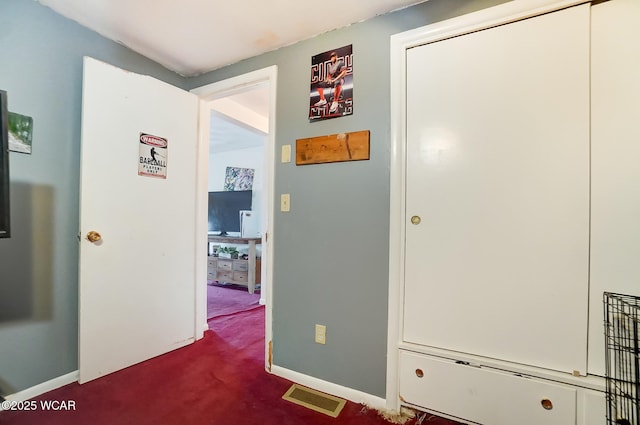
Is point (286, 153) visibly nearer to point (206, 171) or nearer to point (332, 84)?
point (332, 84)

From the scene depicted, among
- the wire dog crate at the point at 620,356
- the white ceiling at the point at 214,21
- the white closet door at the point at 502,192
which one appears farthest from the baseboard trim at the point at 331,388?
the white ceiling at the point at 214,21

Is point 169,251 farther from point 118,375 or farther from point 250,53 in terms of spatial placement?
point 250,53

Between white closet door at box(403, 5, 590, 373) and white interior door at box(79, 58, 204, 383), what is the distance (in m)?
1.75

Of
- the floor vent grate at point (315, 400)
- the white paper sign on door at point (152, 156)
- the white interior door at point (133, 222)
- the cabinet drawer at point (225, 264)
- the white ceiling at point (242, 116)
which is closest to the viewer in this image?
the floor vent grate at point (315, 400)

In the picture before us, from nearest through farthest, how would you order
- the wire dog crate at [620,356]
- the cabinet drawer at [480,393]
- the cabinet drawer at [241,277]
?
1. the wire dog crate at [620,356]
2. the cabinet drawer at [480,393]
3. the cabinet drawer at [241,277]

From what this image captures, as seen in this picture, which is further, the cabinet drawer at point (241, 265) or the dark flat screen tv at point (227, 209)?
the dark flat screen tv at point (227, 209)

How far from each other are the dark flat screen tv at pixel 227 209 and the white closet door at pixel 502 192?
12.0ft

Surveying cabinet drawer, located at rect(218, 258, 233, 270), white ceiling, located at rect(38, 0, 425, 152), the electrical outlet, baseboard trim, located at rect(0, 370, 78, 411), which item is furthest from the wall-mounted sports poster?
cabinet drawer, located at rect(218, 258, 233, 270)

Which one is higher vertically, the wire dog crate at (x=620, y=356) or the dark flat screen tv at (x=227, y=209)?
the dark flat screen tv at (x=227, y=209)

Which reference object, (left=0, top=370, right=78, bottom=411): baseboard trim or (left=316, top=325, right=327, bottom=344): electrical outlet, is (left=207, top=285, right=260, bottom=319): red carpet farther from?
(left=316, top=325, right=327, bottom=344): electrical outlet

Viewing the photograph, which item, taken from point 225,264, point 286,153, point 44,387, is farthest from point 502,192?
point 225,264

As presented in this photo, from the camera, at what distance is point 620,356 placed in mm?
1148

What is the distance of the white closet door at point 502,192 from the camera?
1.22m

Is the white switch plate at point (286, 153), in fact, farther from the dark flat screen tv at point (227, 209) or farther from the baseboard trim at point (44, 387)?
the dark flat screen tv at point (227, 209)
